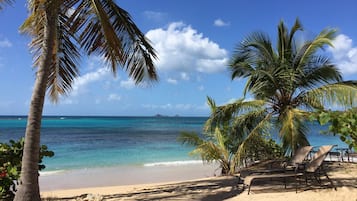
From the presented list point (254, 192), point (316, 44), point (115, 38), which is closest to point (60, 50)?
point (115, 38)

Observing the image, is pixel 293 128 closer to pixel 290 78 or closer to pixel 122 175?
pixel 290 78

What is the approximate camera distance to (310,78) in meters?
8.38

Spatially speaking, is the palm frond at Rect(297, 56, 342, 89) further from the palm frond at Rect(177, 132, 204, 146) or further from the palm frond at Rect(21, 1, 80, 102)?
the palm frond at Rect(21, 1, 80, 102)

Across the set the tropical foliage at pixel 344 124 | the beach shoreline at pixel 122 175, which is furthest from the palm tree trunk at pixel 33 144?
the beach shoreline at pixel 122 175

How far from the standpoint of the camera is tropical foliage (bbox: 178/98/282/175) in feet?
27.7

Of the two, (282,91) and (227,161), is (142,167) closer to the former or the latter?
(227,161)

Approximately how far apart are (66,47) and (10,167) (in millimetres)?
2513

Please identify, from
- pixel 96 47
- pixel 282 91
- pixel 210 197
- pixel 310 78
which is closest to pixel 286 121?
pixel 282 91

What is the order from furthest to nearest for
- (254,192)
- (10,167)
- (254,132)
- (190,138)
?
1. (190,138)
2. (254,132)
3. (254,192)
4. (10,167)

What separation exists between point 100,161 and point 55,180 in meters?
4.85

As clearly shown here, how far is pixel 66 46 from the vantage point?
20.8 feet

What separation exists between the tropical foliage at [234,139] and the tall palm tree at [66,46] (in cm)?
319

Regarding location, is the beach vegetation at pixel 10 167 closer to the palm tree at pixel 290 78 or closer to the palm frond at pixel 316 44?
the palm tree at pixel 290 78

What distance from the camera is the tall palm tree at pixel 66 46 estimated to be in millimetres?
4602
